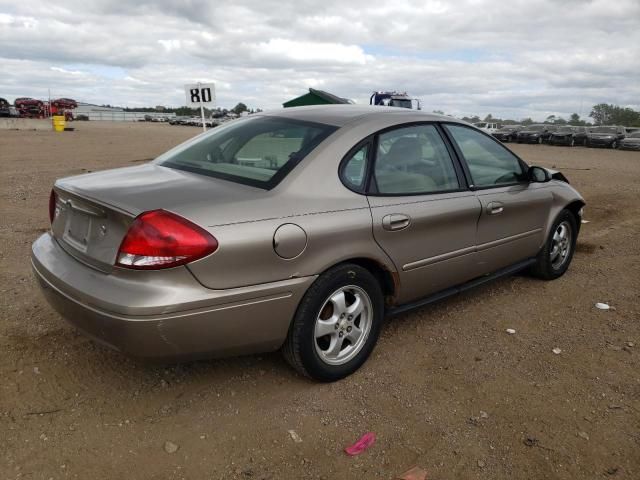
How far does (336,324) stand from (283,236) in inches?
27.5

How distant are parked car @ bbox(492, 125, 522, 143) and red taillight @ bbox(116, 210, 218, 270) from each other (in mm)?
37599

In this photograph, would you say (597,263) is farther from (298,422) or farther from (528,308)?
(298,422)

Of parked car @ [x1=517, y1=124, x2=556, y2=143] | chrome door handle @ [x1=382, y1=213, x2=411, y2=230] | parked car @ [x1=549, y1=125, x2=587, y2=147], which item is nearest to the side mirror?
chrome door handle @ [x1=382, y1=213, x2=411, y2=230]

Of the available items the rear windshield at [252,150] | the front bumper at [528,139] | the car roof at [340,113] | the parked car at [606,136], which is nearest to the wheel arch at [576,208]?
the car roof at [340,113]

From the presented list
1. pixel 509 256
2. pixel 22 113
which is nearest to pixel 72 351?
pixel 509 256

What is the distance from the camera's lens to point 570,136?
1307 inches

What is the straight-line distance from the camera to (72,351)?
3.41 meters

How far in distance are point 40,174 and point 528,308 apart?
425 inches

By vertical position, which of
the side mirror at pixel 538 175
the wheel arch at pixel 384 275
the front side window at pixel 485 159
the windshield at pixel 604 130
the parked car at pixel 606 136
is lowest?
the parked car at pixel 606 136

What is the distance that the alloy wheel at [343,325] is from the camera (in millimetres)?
3016

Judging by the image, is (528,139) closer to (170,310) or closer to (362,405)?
(362,405)

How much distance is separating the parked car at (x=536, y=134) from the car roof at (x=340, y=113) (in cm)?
3503

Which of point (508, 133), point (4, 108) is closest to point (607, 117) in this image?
point (508, 133)

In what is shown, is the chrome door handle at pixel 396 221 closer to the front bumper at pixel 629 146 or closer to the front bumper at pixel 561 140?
the front bumper at pixel 629 146
